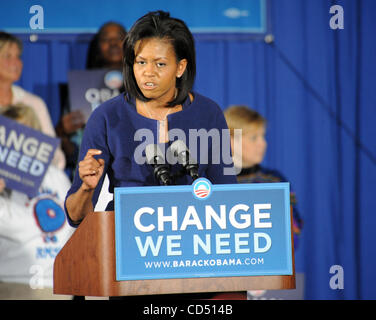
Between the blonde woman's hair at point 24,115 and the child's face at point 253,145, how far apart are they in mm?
1352

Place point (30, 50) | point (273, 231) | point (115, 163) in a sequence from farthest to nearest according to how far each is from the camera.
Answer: point (30, 50), point (115, 163), point (273, 231)

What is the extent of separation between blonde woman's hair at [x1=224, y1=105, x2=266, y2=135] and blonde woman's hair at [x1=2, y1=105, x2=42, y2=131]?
1.25m

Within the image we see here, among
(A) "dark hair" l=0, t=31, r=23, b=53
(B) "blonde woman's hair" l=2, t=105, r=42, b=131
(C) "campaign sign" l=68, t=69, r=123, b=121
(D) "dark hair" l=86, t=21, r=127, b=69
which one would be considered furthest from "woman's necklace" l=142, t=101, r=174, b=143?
(A) "dark hair" l=0, t=31, r=23, b=53

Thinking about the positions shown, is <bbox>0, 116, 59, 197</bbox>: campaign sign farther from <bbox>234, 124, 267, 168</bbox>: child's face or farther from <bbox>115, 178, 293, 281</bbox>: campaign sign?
<bbox>115, 178, 293, 281</bbox>: campaign sign

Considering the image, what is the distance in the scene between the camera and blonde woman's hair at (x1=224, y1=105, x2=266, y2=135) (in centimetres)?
377

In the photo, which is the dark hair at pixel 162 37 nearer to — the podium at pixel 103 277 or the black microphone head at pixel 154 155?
the black microphone head at pixel 154 155

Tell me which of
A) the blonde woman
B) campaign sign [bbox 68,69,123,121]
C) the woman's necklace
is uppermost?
campaign sign [bbox 68,69,123,121]

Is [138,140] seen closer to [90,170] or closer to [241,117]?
[90,170]

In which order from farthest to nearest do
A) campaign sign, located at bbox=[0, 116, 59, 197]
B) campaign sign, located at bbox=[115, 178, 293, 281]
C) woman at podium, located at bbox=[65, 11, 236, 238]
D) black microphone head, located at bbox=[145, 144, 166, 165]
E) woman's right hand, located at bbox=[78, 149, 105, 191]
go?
campaign sign, located at bbox=[0, 116, 59, 197] → woman at podium, located at bbox=[65, 11, 236, 238] → black microphone head, located at bbox=[145, 144, 166, 165] → woman's right hand, located at bbox=[78, 149, 105, 191] → campaign sign, located at bbox=[115, 178, 293, 281]

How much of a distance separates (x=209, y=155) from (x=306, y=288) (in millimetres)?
1485

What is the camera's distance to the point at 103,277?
2.16 m
